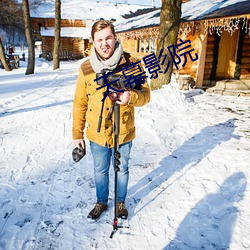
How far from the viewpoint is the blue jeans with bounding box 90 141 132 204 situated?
2.21 meters

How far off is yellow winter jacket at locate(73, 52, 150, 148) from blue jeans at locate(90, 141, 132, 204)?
0.09 meters

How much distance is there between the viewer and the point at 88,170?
134 inches

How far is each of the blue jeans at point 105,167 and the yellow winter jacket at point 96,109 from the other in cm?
9

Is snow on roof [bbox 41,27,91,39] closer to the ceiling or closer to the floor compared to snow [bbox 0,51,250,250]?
closer to the ceiling

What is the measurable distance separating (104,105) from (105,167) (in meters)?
0.68

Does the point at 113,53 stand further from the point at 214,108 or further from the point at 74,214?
the point at 214,108

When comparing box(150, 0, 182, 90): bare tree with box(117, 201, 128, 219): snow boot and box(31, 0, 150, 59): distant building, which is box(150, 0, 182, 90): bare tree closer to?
box(117, 201, 128, 219): snow boot

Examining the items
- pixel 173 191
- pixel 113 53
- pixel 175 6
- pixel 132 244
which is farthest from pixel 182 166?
pixel 175 6

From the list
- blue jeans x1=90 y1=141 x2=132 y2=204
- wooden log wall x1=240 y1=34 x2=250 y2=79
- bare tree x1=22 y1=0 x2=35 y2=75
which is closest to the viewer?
blue jeans x1=90 y1=141 x2=132 y2=204

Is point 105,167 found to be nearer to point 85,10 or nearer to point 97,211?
point 97,211

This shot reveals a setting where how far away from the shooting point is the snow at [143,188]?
2.23 meters

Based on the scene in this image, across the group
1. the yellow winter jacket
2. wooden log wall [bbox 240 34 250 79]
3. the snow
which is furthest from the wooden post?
the yellow winter jacket

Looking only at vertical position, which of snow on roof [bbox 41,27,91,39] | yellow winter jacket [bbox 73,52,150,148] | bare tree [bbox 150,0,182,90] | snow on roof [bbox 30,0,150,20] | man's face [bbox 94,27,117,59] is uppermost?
snow on roof [bbox 30,0,150,20]

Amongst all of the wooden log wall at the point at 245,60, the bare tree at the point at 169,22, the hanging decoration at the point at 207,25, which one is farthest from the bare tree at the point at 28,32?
the wooden log wall at the point at 245,60
